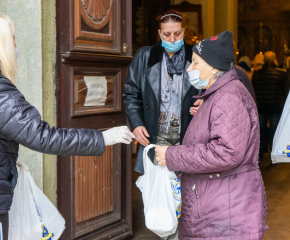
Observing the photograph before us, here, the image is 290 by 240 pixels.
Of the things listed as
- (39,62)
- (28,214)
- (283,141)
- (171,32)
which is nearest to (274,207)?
(283,141)

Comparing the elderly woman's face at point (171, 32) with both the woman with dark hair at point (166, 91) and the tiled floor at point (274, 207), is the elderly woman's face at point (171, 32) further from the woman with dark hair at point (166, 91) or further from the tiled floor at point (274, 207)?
the tiled floor at point (274, 207)

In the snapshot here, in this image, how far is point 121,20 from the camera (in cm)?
328

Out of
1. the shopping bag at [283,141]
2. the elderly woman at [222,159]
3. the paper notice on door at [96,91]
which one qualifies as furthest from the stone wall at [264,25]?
the elderly woman at [222,159]

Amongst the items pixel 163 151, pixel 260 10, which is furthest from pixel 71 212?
pixel 260 10

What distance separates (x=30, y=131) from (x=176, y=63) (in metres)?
1.63

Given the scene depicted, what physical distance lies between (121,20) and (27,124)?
1.84 meters

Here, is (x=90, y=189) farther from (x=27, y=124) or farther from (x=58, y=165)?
(x=27, y=124)

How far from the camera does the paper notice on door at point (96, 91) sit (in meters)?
3.07

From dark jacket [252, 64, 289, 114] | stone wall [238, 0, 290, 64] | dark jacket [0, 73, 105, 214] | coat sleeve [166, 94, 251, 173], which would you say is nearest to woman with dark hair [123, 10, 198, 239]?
coat sleeve [166, 94, 251, 173]

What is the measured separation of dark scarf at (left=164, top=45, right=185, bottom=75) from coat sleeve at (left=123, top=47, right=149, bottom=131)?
0.65ft

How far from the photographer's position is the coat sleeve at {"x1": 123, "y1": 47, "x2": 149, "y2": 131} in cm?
312

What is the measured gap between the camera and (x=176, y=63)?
3051mm

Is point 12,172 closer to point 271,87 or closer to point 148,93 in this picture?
point 148,93

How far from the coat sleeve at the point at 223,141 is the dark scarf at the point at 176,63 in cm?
111
